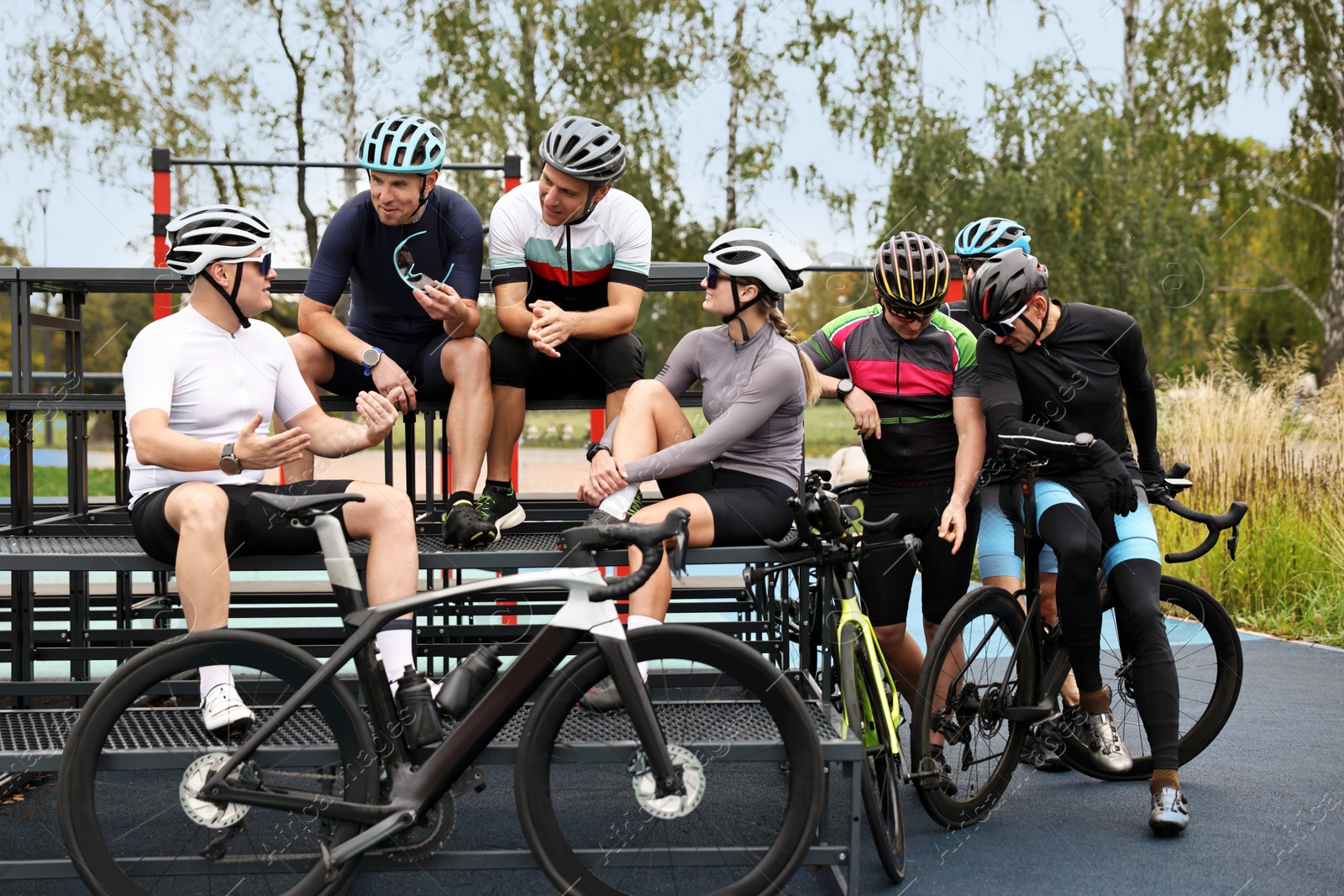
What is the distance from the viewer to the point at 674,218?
1566 centimetres

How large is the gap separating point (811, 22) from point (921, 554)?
13.4 metres

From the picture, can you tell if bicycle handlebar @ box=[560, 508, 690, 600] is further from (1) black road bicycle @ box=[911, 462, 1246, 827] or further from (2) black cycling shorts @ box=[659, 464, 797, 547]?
(1) black road bicycle @ box=[911, 462, 1246, 827]

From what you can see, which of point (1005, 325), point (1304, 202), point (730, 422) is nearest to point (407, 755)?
point (730, 422)

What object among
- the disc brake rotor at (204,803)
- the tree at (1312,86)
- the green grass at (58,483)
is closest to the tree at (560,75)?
the green grass at (58,483)

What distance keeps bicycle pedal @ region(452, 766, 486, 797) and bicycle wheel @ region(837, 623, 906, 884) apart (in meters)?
0.99

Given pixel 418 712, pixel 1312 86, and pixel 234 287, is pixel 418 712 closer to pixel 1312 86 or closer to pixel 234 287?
pixel 234 287

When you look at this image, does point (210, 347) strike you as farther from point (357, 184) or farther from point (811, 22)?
point (811, 22)

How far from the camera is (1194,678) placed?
3.94 metres

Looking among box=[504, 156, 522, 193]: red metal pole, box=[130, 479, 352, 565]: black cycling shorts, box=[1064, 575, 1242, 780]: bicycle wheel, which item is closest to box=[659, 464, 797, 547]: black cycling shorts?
box=[130, 479, 352, 565]: black cycling shorts

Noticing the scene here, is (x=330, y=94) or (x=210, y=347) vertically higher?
(x=330, y=94)

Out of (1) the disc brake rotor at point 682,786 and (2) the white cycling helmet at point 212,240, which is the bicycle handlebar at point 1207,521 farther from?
(2) the white cycling helmet at point 212,240

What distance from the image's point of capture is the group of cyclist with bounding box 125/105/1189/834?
327cm

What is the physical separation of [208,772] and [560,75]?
13.4m

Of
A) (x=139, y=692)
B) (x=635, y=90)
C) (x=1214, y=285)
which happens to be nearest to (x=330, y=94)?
(x=635, y=90)
